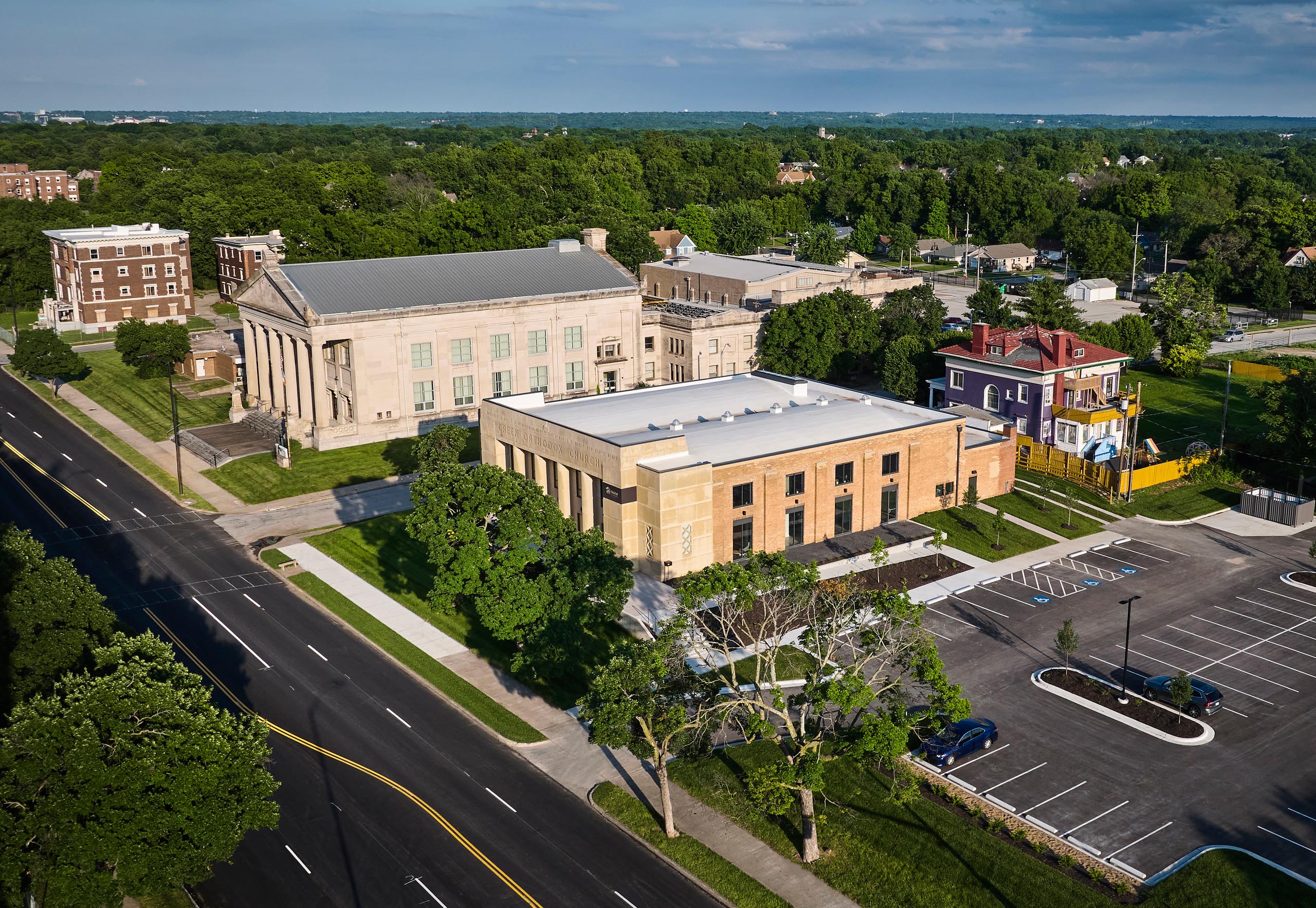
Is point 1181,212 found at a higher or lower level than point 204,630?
higher

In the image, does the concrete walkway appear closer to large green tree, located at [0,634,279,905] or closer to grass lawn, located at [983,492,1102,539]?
large green tree, located at [0,634,279,905]

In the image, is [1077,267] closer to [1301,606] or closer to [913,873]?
[1301,606]

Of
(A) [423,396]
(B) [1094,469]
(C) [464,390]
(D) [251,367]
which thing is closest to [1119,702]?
(B) [1094,469]

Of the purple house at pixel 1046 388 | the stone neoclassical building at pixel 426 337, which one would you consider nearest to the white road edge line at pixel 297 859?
the stone neoclassical building at pixel 426 337

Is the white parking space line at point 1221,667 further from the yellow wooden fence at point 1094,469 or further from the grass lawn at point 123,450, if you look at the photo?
the grass lawn at point 123,450

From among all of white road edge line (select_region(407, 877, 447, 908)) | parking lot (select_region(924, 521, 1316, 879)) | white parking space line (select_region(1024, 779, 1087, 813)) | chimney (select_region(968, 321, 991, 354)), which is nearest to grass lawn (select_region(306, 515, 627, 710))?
white road edge line (select_region(407, 877, 447, 908))

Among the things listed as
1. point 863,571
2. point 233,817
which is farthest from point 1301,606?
point 233,817

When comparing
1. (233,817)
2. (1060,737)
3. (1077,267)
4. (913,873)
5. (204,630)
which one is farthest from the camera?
(1077,267)
